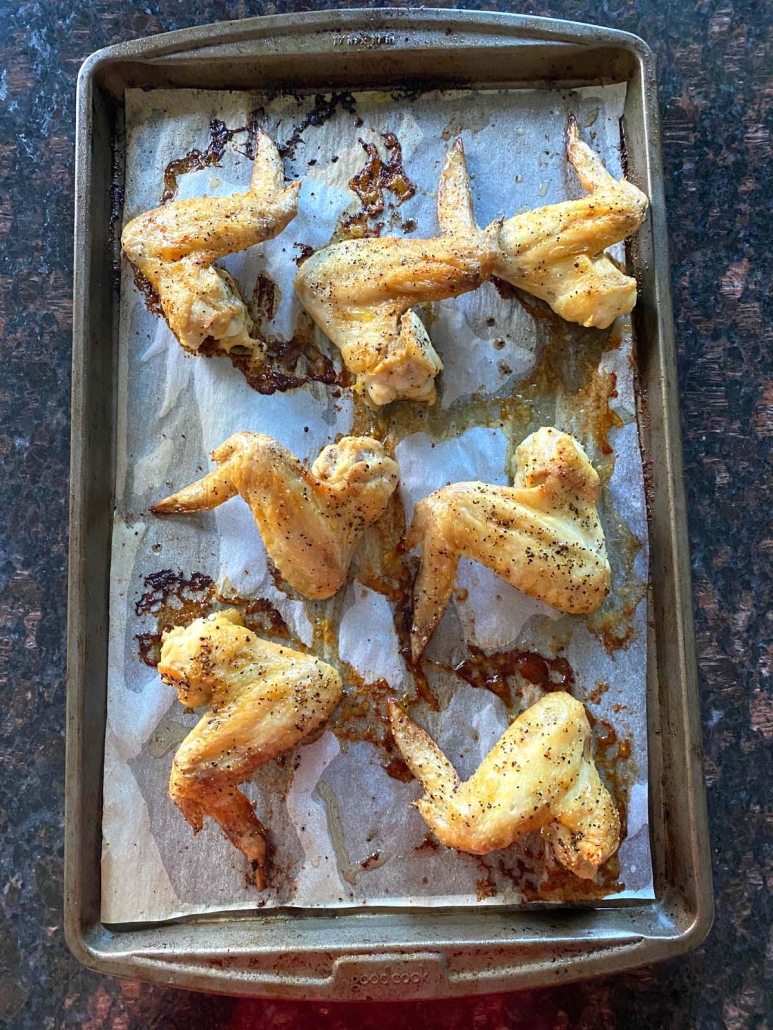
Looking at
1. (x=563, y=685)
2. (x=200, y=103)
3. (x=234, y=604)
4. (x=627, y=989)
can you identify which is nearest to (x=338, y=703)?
(x=234, y=604)

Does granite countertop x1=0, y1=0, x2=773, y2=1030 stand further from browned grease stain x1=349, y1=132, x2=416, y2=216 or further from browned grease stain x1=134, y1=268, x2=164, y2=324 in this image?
browned grease stain x1=349, y1=132, x2=416, y2=216

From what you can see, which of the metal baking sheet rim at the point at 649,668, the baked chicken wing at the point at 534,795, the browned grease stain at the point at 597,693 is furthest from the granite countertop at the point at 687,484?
the baked chicken wing at the point at 534,795

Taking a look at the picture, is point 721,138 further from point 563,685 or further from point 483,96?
point 563,685

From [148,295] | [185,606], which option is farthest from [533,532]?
[148,295]

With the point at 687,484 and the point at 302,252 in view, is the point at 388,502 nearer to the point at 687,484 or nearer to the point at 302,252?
the point at 302,252

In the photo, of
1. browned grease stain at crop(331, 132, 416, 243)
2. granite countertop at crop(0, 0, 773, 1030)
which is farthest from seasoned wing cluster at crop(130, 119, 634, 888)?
granite countertop at crop(0, 0, 773, 1030)
